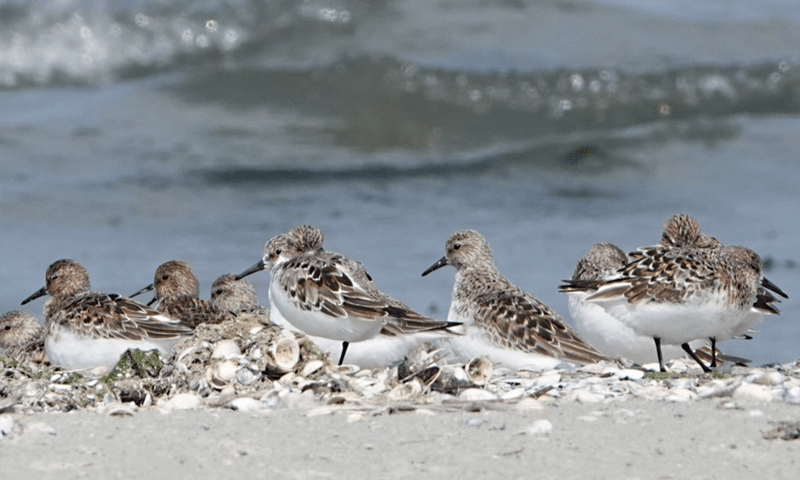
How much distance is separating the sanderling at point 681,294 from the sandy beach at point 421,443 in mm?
1211

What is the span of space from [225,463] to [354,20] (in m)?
15.4

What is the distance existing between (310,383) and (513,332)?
1648 mm

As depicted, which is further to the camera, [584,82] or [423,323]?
[584,82]

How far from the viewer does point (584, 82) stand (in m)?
17.9

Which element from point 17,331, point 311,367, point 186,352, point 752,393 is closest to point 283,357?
point 311,367

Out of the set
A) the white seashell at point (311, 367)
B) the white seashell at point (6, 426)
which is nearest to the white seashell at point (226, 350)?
the white seashell at point (311, 367)

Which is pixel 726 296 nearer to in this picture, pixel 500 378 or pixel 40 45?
pixel 500 378

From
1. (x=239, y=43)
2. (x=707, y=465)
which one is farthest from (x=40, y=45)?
(x=707, y=465)

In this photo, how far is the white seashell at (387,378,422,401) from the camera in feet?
16.4

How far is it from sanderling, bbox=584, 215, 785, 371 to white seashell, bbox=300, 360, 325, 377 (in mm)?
1457

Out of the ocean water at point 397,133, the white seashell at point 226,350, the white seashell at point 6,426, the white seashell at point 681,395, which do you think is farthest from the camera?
the ocean water at point 397,133

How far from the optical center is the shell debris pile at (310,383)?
4.91 meters

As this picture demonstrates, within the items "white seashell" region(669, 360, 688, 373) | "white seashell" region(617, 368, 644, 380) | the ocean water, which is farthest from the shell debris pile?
the ocean water

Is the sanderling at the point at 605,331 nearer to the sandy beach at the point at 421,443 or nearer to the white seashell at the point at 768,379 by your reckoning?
the white seashell at the point at 768,379
